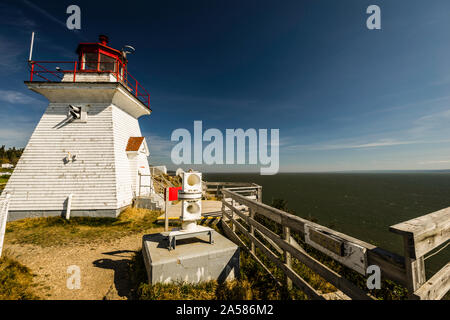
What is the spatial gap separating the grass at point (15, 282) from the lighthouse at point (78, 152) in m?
4.66

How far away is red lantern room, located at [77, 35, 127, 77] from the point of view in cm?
1031

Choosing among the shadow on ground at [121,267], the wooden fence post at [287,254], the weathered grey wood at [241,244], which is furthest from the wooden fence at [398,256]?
the shadow on ground at [121,267]

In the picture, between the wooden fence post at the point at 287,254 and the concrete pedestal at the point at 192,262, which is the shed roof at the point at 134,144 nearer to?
the concrete pedestal at the point at 192,262

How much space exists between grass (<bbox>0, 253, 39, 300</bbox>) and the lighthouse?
466 centimetres

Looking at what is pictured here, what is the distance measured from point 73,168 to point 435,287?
39.4 ft

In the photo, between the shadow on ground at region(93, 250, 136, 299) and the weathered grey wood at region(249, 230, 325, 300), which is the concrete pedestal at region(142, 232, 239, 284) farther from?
the weathered grey wood at region(249, 230, 325, 300)

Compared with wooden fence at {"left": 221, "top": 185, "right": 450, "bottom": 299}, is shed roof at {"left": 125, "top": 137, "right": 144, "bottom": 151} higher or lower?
higher

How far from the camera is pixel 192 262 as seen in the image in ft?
11.7

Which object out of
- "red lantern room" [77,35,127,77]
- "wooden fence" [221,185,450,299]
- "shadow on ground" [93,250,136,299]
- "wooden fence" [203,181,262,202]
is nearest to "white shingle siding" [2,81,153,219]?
"red lantern room" [77,35,127,77]

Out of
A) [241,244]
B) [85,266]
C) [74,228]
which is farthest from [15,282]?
[241,244]

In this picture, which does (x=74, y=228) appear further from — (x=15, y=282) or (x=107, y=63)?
(x=107, y=63)

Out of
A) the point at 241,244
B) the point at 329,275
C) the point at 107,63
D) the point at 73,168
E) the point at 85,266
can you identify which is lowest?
the point at 85,266

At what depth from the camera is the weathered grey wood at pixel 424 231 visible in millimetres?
A: 1589

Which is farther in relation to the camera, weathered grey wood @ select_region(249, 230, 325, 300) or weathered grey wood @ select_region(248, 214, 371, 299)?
weathered grey wood @ select_region(249, 230, 325, 300)
